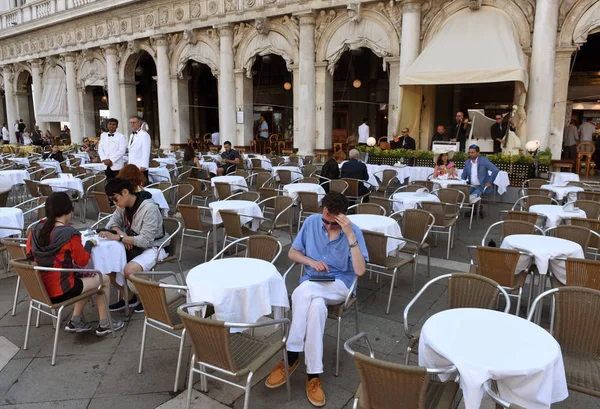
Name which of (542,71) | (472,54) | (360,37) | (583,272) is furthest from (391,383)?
(360,37)

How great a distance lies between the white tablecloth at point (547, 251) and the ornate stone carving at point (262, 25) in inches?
525

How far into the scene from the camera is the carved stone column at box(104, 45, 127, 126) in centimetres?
2022

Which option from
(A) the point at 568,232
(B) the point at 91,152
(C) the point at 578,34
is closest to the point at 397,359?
(A) the point at 568,232

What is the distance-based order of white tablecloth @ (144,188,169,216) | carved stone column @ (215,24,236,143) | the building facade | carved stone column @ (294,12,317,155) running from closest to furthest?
1. white tablecloth @ (144,188,169,216)
2. the building facade
3. carved stone column @ (294,12,317,155)
4. carved stone column @ (215,24,236,143)

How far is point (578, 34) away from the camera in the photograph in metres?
11.1

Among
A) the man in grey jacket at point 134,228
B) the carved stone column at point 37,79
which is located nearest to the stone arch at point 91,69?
the carved stone column at point 37,79

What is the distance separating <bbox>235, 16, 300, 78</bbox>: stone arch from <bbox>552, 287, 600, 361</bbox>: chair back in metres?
13.8

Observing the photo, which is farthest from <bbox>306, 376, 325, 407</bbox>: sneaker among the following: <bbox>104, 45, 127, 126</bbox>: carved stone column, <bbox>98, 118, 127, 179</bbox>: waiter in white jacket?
<bbox>104, 45, 127, 126</bbox>: carved stone column

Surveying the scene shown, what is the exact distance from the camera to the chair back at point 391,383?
1.98 meters

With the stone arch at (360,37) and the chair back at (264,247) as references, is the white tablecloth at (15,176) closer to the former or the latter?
the chair back at (264,247)

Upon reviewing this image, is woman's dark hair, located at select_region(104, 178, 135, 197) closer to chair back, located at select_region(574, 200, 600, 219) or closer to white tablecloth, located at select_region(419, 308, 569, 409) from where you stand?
white tablecloth, located at select_region(419, 308, 569, 409)

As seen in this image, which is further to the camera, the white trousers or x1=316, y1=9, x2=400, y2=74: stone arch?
x1=316, y1=9, x2=400, y2=74: stone arch

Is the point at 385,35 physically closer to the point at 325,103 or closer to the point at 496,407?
the point at 325,103

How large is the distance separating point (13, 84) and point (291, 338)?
30.5m
